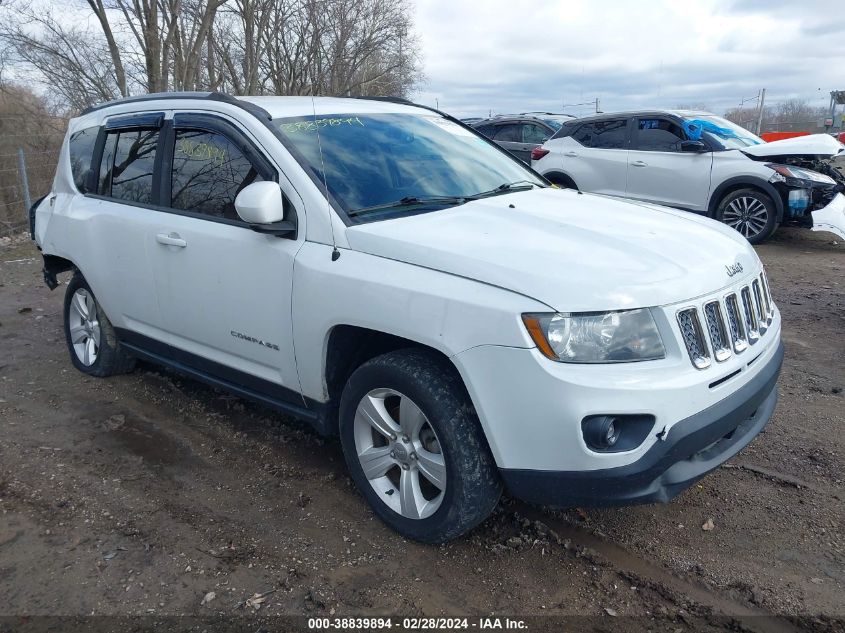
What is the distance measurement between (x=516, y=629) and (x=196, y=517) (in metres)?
1.62

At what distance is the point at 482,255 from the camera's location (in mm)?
2678

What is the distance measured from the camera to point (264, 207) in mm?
3055

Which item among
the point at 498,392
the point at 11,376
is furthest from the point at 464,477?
the point at 11,376

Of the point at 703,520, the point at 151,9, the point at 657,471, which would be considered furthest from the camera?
the point at 151,9

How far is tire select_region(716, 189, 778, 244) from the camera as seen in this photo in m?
8.91

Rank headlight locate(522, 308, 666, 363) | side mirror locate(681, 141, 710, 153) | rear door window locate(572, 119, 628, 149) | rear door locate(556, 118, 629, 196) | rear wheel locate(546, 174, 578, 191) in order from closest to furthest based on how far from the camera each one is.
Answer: headlight locate(522, 308, 666, 363) → side mirror locate(681, 141, 710, 153) → rear door locate(556, 118, 629, 196) → rear door window locate(572, 119, 628, 149) → rear wheel locate(546, 174, 578, 191)

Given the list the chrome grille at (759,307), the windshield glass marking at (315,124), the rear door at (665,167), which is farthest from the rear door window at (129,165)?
the rear door at (665,167)

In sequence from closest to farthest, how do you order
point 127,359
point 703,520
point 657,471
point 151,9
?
point 657,471, point 703,520, point 127,359, point 151,9

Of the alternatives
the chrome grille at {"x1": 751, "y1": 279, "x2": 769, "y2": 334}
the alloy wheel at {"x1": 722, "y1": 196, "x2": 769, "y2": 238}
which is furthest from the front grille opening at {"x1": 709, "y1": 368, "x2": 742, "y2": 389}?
the alloy wheel at {"x1": 722, "y1": 196, "x2": 769, "y2": 238}

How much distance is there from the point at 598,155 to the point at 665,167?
1.11 metres

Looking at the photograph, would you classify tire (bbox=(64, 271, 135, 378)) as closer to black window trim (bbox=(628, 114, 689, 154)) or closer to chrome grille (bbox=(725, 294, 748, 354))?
chrome grille (bbox=(725, 294, 748, 354))

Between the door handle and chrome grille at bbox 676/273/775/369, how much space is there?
8.52ft

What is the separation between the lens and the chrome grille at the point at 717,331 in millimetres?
2658

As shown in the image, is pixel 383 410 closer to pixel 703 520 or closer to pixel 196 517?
pixel 196 517
